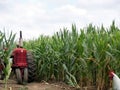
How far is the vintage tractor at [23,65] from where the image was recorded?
8.39m

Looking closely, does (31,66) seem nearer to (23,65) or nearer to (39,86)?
(23,65)

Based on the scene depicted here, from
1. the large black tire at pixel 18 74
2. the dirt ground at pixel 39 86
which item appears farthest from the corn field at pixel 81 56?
the large black tire at pixel 18 74

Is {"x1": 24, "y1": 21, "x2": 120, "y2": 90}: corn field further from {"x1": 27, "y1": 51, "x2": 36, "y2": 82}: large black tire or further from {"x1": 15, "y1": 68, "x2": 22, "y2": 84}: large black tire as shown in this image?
{"x1": 15, "y1": 68, "x2": 22, "y2": 84}: large black tire

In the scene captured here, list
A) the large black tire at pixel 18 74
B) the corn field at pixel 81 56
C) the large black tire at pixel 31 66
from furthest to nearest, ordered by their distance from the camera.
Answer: the large black tire at pixel 31 66 → the large black tire at pixel 18 74 → the corn field at pixel 81 56

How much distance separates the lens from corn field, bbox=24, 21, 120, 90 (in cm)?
763

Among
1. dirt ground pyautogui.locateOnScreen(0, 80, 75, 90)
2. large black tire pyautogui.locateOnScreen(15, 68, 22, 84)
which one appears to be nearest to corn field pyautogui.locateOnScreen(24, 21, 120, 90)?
dirt ground pyautogui.locateOnScreen(0, 80, 75, 90)

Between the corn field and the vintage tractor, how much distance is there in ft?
0.84

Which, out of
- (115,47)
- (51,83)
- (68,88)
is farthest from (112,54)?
(51,83)

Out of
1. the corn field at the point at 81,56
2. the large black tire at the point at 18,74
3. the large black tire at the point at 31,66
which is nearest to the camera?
the corn field at the point at 81,56

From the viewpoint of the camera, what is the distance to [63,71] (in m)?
8.55

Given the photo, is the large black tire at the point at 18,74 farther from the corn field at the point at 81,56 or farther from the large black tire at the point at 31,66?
the corn field at the point at 81,56

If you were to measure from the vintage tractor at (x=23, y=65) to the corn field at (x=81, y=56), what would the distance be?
0.26m

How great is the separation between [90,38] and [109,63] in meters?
0.69

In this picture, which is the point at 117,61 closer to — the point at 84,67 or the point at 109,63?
the point at 109,63
